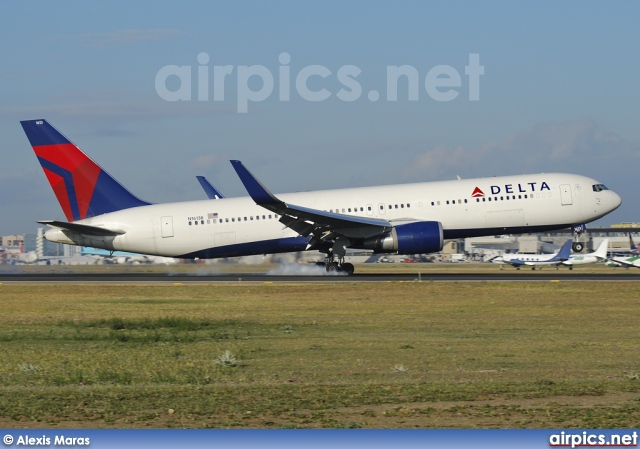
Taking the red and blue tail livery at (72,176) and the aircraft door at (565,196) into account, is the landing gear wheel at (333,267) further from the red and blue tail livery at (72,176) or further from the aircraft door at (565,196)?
the aircraft door at (565,196)

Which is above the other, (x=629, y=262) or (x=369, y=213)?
(x=369, y=213)

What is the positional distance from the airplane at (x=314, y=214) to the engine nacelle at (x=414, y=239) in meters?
0.05

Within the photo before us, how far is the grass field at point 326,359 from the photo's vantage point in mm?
11766

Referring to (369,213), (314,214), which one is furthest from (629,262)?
(314,214)

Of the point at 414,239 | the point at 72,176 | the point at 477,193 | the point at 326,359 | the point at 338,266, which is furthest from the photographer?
the point at 72,176

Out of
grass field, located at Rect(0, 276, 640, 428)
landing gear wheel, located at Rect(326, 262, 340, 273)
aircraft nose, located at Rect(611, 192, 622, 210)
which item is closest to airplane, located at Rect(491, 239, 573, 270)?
aircraft nose, located at Rect(611, 192, 622, 210)

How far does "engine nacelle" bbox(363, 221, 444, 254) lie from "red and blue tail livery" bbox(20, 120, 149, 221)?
45.2 ft

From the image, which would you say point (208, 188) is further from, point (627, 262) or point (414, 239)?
point (627, 262)

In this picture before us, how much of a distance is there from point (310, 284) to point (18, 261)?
4405cm

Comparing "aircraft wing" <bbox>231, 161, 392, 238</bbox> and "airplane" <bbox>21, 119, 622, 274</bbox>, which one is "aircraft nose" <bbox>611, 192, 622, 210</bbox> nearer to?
"airplane" <bbox>21, 119, 622, 274</bbox>

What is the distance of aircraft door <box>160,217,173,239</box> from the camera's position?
4369cm

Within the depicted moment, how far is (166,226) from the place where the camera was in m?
43.7

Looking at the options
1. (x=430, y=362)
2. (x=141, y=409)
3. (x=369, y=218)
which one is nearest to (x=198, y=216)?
(x=369, y=218)

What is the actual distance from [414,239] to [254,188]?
7766 millimetres
